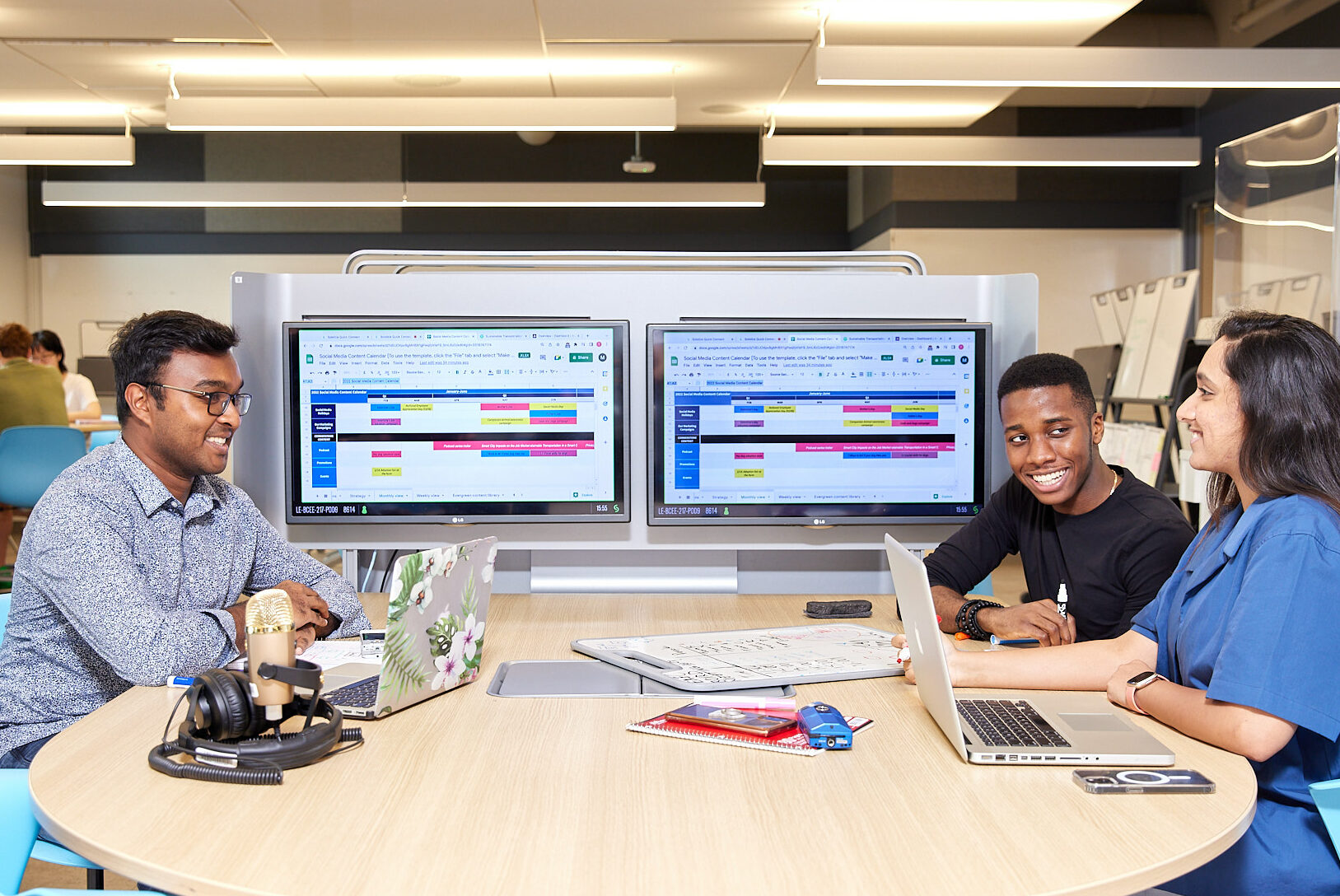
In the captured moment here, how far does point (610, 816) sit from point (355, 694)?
22.3 inches

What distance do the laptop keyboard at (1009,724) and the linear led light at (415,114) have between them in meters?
5.15

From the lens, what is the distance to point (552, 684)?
5.40 feet

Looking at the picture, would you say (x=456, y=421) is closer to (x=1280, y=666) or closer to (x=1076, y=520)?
(x=1076, y=520)

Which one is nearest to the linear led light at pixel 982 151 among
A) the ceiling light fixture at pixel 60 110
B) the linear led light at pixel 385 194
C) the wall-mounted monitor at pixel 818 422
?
the linear led light at pixel 385 194

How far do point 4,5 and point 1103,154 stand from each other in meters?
6.37

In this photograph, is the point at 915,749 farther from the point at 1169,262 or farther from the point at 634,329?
the point at 1169,262

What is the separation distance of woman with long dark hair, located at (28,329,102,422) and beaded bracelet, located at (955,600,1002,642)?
657 cm

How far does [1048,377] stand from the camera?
6.72ft

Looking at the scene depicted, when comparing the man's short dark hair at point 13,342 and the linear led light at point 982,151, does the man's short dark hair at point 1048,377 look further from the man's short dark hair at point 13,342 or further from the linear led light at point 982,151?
the man's short dark hair at point 13,342

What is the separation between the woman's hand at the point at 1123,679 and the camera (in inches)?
60.6

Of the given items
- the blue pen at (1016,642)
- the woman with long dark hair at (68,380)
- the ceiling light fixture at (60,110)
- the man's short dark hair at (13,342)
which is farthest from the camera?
the ceiling light fixture at (60,110)

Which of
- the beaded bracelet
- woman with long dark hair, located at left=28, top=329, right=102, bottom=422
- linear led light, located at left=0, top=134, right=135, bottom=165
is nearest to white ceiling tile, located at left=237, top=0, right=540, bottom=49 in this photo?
linear led light, located at left=0, top=134, right=135, bottom=165

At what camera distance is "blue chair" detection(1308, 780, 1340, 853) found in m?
1.31

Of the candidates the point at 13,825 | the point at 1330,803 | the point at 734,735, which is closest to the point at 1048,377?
the point at 1330,803
